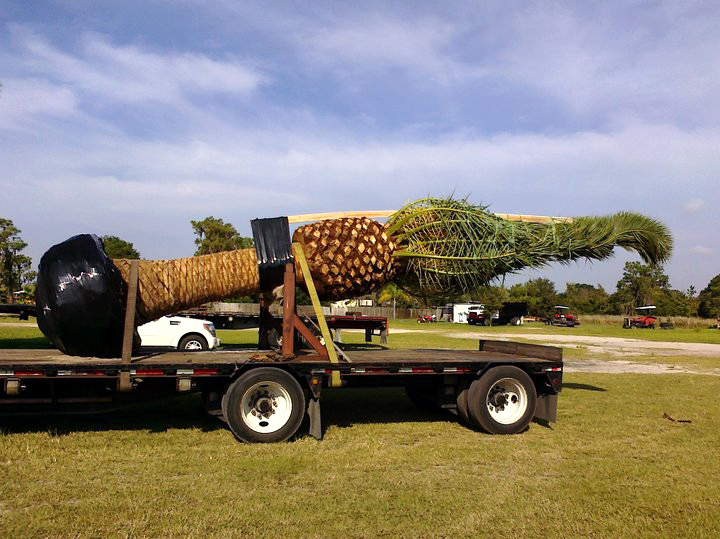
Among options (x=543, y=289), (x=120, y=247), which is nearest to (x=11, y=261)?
(x=120, y=247)

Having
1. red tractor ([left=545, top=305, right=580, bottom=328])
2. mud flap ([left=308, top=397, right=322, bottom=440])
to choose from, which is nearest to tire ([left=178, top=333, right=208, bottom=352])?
mud flap ([left=308, top=397, right=322, bottom=440])

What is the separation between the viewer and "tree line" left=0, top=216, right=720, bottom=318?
50.1 meters

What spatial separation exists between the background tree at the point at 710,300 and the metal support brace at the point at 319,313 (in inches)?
2972

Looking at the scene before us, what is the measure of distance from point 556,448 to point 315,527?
4.04m

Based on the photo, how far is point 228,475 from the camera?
609 centimetres

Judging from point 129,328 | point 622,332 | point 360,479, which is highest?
point 129,328

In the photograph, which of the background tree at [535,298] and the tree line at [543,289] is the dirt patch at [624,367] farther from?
the background tree at [535,298]

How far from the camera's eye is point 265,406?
756 cm

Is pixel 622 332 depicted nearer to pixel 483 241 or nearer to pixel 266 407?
pixel 483 241

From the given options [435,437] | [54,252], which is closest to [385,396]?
[435,437]

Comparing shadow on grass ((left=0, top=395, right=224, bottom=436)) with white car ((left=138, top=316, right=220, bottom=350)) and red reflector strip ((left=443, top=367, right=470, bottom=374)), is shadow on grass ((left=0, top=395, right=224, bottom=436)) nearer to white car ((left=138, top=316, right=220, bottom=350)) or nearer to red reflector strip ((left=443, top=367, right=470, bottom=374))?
red reflector strip ((left=443, top=367, right=470, bottom=374))

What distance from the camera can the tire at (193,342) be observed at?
16719 millimetres

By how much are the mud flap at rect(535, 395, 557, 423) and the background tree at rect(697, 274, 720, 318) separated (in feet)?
240

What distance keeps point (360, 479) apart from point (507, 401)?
10.9ft
